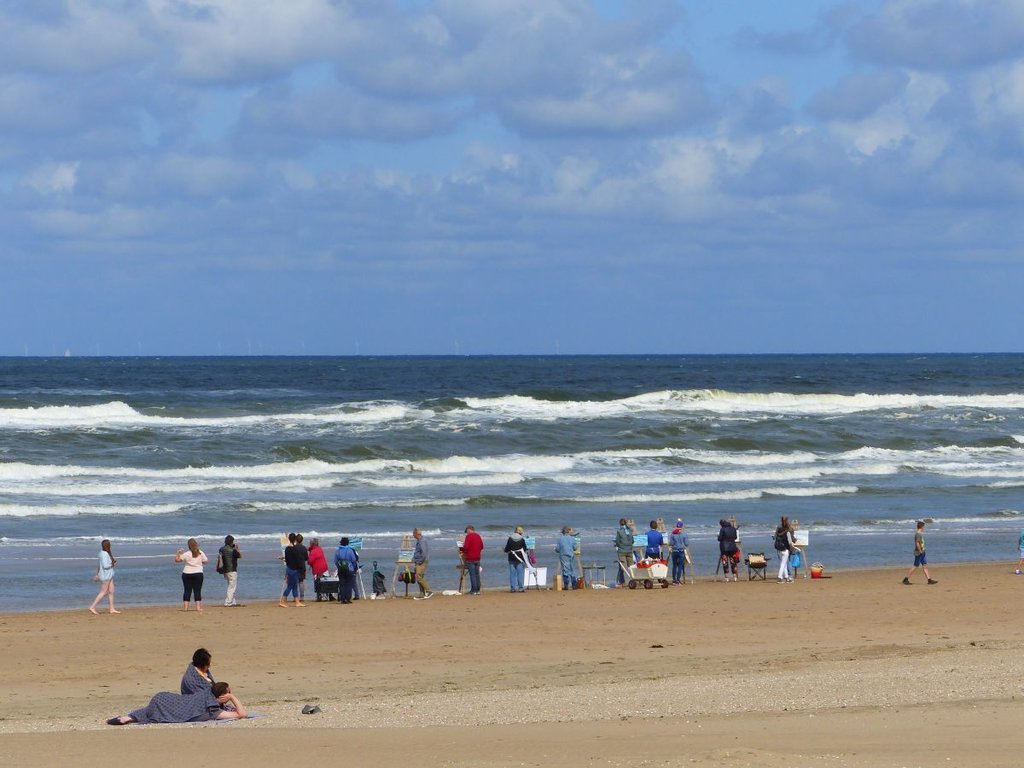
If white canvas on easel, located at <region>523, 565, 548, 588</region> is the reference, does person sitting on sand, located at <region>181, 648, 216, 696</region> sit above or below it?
above

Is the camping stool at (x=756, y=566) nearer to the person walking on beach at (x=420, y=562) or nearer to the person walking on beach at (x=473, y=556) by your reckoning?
the person walking on beach at (x=473, y=556)

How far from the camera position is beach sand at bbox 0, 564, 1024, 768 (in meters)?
10.4

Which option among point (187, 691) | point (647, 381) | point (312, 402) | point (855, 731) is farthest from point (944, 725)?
point (647, 381)

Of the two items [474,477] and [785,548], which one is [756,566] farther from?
[474,477]

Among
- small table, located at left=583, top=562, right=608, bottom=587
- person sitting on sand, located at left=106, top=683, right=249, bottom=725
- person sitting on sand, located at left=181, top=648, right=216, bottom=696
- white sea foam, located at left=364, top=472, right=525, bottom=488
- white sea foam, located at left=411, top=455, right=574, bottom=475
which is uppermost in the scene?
white sea foam, located at left=411, top=455, right=574, bottom=475

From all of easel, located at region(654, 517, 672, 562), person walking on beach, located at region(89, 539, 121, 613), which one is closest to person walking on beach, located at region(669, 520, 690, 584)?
easel, located at region(654, 517, 672, 562)

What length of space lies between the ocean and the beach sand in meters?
3.46

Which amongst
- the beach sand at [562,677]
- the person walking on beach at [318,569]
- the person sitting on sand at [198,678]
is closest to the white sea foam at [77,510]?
the person walking on beach at [318,569]

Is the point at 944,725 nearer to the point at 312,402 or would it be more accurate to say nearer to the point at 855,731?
the point at 855,731

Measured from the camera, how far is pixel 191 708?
12.6 metres

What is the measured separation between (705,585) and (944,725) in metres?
12.5

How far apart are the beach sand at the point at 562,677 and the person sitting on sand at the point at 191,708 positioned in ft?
1.25

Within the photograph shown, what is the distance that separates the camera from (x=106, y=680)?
15078 millimetres

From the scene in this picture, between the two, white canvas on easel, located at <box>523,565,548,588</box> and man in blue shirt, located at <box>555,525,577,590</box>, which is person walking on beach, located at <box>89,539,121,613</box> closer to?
white canvas on easel, located at <box>523,565,548,588</box>
